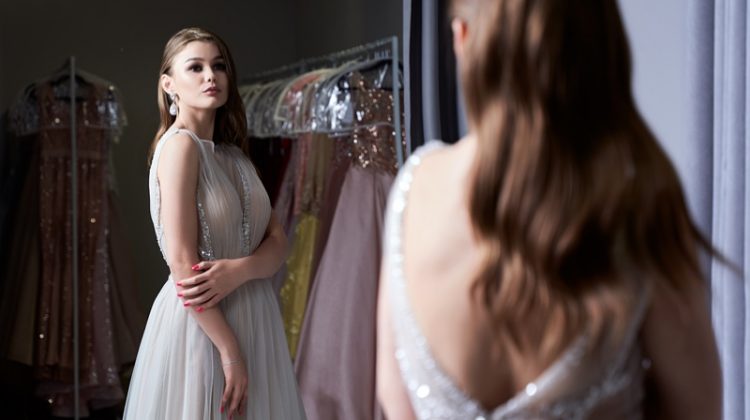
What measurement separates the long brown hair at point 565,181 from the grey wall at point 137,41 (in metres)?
2.70

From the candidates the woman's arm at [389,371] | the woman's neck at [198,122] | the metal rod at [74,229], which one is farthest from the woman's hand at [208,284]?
the metal rod at [74,229]

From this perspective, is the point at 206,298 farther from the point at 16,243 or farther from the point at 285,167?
the point at 16,243

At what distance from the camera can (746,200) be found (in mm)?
1654

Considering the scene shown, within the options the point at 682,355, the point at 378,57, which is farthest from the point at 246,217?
the point at 682,355

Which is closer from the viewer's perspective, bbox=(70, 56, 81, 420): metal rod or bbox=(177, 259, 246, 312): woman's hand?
bbox=(177, 259, 246, 312): woman's hand

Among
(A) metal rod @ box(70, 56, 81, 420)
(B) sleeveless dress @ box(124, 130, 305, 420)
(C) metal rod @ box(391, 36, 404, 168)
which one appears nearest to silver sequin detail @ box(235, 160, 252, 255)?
(B) sleeveless dress @ box(124, 130, 305, 420)

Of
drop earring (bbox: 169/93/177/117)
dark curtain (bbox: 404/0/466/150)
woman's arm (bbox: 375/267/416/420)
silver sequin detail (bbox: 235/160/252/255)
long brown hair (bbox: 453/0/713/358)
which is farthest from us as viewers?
dark curtain (bbox: 404/0/466/150)

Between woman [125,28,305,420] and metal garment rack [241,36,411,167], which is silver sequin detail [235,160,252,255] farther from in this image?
metal garment rack [241,36,411,167]

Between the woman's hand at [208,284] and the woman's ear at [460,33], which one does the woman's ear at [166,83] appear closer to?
the woman's hand at [208,284]

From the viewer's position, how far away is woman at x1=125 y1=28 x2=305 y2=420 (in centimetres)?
194

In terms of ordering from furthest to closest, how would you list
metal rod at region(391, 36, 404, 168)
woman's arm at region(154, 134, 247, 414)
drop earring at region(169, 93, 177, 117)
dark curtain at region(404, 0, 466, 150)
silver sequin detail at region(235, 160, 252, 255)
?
metal rod at region(391, 36, 404, 168) < dark curtain at region(404, 0, 466, 150) < drop earring at region(169, 93, 177, 117) < silver sequin detail at region(235, 160, 252, 255) < woman's arm at region(154, 134, 247, 414)

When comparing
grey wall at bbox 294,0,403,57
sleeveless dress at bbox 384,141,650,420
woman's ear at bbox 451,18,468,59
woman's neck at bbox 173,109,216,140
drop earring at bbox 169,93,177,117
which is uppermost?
grey wall at bbox 294,0,403,57

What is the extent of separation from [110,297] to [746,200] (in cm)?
234

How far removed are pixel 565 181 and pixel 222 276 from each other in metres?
1.23
